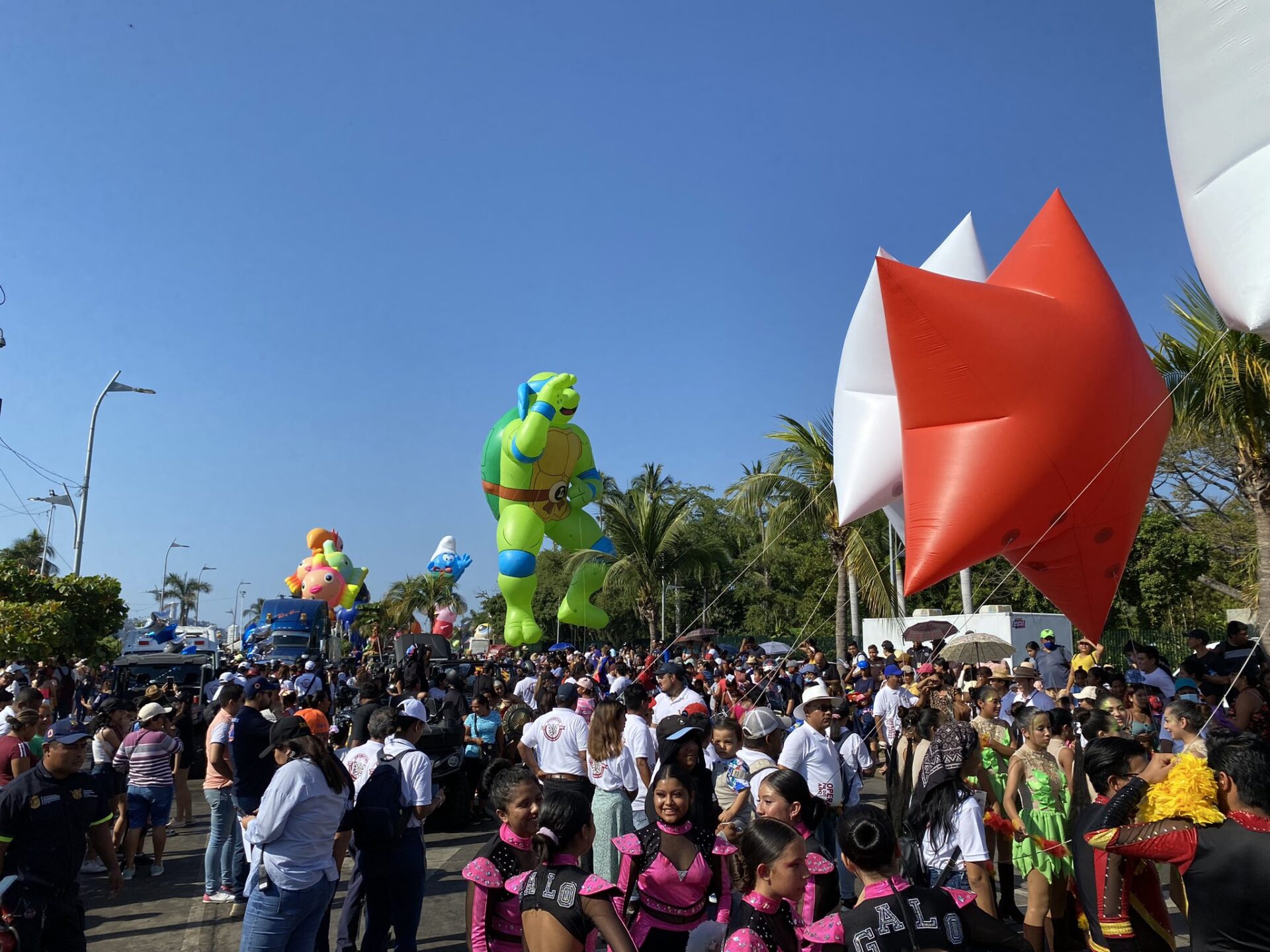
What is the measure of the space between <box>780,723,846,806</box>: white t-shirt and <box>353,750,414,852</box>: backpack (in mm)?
2222

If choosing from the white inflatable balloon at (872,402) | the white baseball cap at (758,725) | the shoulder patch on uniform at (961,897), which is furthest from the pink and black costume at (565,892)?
the white inflatable balloon at (872,402)

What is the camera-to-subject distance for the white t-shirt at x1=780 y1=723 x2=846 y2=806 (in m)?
5.52

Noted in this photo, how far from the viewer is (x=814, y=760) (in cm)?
555

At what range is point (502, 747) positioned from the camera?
10.4 m

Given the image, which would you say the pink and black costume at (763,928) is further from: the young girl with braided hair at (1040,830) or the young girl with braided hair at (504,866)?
the young girl with braided hair at (1040,830)

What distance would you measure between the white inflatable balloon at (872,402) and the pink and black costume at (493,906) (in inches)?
251

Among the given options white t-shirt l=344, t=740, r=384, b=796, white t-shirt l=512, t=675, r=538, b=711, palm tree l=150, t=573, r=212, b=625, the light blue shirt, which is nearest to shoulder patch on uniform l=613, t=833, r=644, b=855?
the light blue shirt

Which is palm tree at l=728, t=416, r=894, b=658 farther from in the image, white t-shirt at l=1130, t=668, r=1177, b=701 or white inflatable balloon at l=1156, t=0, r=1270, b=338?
white inflatable balloon at l=1156, t=0, r=1270, b=338

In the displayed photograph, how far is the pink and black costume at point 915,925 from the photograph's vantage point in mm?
2537

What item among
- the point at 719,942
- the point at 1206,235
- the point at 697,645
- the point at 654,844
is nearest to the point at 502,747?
the point at 654,844

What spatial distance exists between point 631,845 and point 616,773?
7.57 ft

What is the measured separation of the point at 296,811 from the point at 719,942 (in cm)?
223

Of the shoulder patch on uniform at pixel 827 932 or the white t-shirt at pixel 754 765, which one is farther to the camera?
the white t-shirt at pixel 754 765

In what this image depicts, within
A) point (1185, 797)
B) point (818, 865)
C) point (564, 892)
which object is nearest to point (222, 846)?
point (564, 892)
